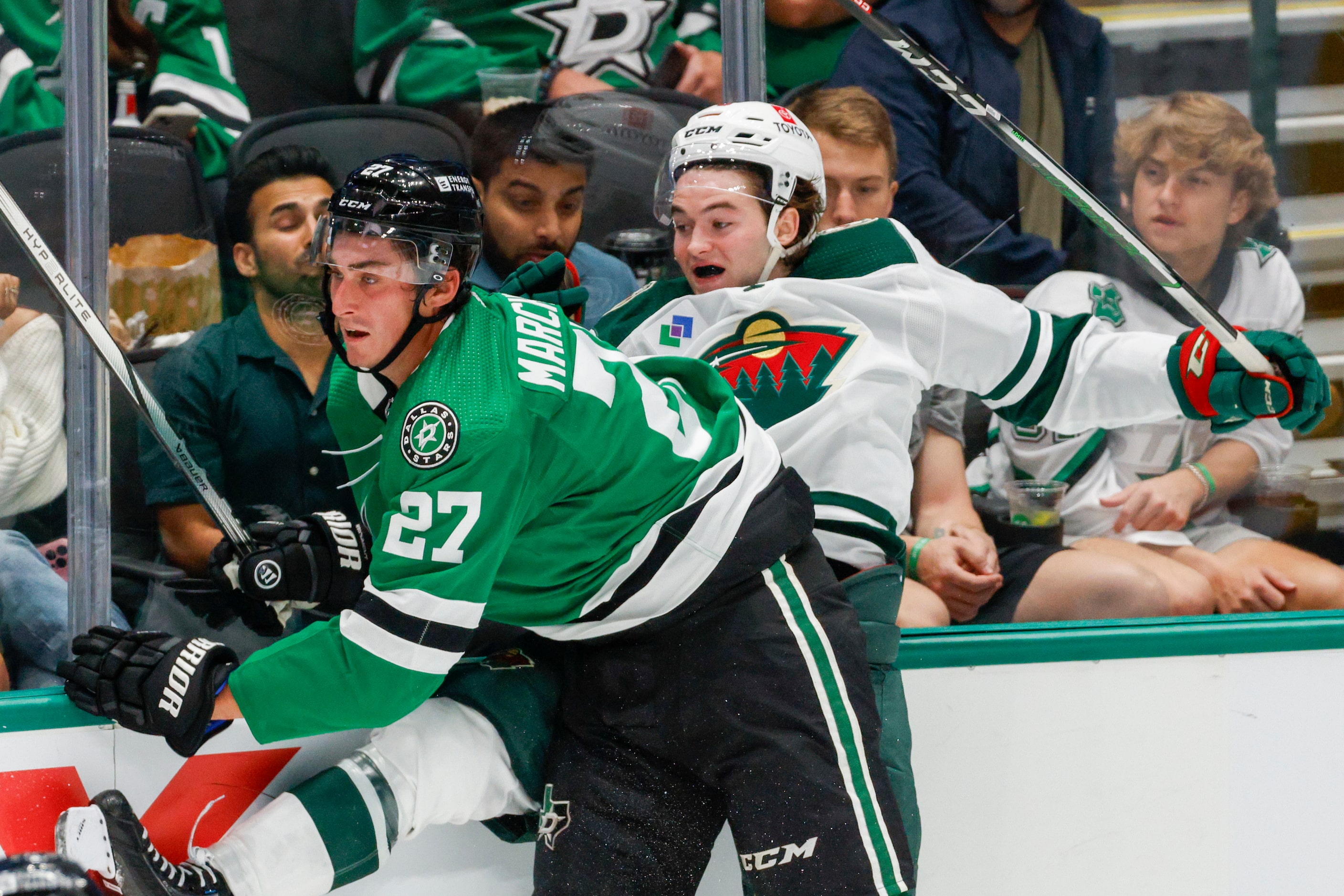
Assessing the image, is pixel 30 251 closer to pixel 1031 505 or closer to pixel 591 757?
pixel 591 757

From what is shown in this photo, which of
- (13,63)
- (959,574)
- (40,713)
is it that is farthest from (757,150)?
(40,713)

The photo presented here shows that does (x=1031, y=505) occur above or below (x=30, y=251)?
below

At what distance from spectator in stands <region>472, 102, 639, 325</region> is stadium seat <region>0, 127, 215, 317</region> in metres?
0.46

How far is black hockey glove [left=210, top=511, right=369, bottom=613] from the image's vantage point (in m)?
1.78

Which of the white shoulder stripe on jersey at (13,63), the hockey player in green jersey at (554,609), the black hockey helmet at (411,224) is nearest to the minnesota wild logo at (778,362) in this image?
the hockey player in green jersey at (554,609)

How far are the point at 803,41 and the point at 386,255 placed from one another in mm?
1115

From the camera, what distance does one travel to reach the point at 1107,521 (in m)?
2.36

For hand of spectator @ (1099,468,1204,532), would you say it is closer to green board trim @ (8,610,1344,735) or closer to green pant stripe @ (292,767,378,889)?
green board trim @ (8,610,1344,735)

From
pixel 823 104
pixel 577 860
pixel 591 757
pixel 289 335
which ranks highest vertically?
pixel 823 104

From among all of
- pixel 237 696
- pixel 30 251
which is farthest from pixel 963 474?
pixel 30 251

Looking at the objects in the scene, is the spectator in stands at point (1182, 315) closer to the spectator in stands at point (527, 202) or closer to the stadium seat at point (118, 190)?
the spectator in stands at point (527, 202)

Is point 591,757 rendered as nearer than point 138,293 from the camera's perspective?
Yes

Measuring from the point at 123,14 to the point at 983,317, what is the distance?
4.76 feet

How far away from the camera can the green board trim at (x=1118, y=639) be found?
6.90ft
